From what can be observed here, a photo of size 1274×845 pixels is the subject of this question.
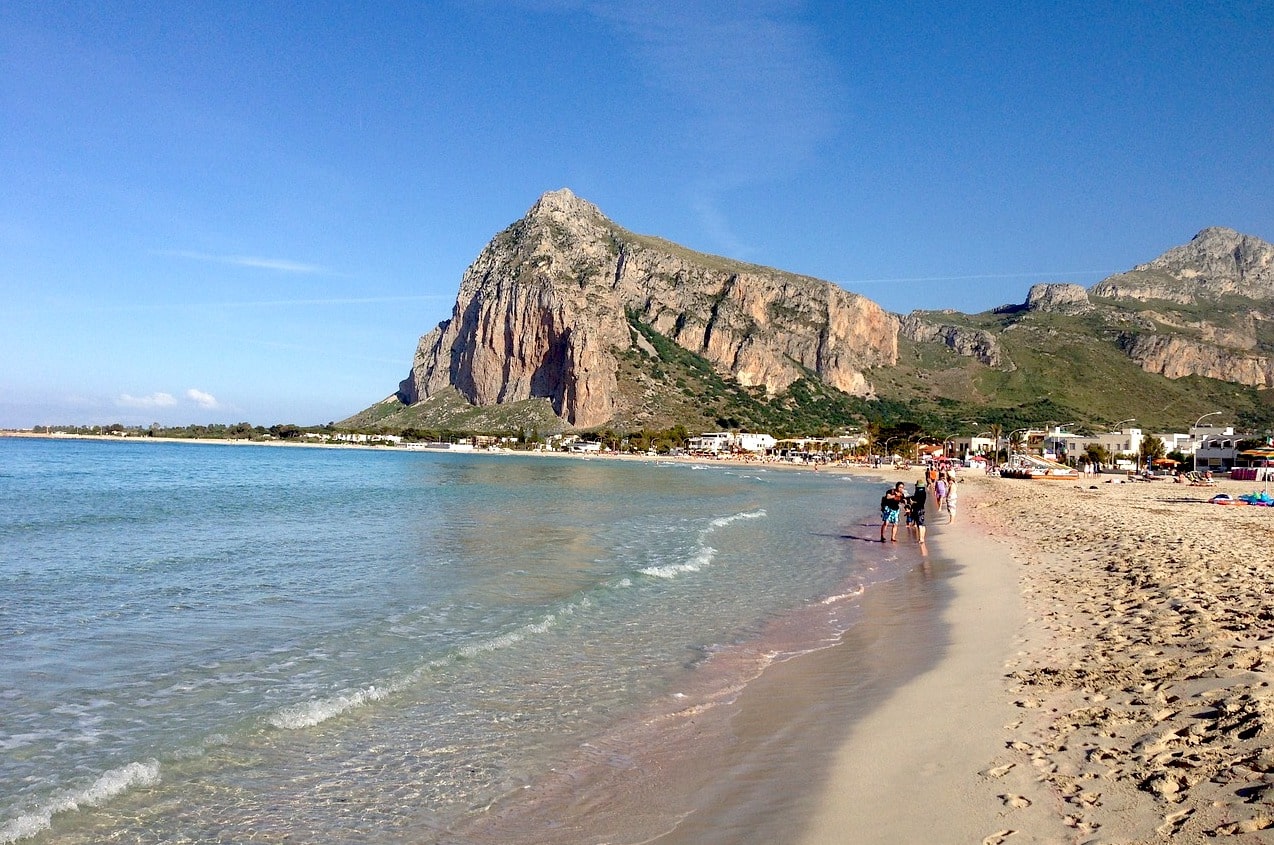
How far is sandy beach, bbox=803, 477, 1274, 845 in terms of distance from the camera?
4.46 metres

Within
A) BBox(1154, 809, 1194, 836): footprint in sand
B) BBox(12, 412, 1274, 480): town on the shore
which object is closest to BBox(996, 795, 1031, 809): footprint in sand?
BBox(1154, 809, 1194, 836): footprint in sand

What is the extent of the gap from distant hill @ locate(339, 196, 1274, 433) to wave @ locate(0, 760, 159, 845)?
149m

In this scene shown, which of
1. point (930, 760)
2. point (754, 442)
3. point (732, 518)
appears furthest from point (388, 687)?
point (754, 442)

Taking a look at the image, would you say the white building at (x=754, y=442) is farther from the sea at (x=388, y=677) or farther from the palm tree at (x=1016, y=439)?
the sea at (x=388, y=677)

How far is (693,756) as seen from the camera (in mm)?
6441

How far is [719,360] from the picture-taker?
617 ft

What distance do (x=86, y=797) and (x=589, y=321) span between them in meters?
160

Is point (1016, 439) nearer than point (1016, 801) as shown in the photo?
No

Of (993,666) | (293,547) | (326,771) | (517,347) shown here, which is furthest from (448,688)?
(517,347)

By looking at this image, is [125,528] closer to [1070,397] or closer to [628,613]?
[628,613]

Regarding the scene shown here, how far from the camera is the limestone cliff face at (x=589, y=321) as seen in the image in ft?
541

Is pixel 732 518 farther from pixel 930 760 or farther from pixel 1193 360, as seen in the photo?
pixel 1193 360

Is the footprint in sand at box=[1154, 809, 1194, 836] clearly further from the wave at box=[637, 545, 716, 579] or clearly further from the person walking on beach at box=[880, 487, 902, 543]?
the person walking on beach at box=[880, 487, 902, 543]

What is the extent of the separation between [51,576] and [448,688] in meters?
10.8
